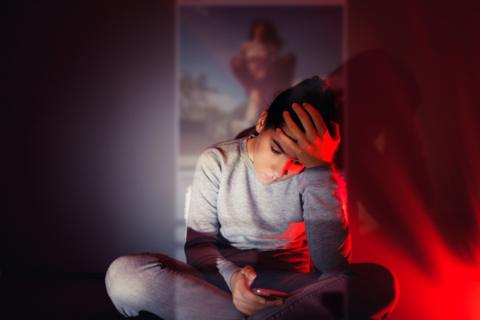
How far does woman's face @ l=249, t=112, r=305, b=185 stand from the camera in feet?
3.34

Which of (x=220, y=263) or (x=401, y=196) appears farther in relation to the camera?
(x=401, y=196)

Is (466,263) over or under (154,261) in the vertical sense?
under

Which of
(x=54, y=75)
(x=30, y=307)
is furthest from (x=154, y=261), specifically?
(x=54, y=75)

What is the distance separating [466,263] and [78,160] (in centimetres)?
163

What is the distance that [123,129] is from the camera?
5.36ft

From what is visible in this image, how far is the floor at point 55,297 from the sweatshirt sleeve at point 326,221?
46cm

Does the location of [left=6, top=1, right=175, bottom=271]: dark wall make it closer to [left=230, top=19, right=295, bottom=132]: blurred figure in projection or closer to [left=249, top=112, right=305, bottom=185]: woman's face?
[left=230, top=19, right=295, bottom=132]: blurred figure in projection

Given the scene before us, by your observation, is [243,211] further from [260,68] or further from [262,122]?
[260,68]

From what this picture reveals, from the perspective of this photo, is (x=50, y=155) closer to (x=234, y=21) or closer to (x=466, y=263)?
(x=234, y=21)

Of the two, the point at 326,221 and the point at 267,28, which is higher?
the point at 267,28

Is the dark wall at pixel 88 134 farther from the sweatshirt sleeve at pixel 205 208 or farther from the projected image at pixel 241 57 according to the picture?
the sweatshirt sleeve at pixel 205 208

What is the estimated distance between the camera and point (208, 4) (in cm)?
163

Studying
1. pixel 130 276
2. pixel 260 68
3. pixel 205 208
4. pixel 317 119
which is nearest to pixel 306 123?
pixel 317 119

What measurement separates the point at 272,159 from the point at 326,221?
0.21 m
